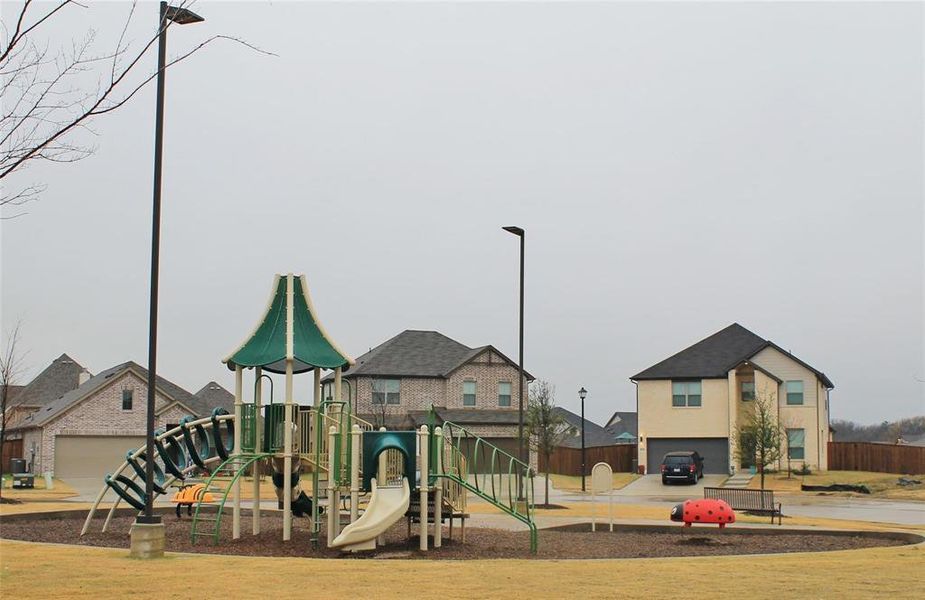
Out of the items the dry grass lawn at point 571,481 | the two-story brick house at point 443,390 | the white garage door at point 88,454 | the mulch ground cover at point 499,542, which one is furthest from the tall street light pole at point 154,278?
the two-story brick house at point 443,390

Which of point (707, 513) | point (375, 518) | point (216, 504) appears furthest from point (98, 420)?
point (375, 518)

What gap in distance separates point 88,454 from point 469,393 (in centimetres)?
2189

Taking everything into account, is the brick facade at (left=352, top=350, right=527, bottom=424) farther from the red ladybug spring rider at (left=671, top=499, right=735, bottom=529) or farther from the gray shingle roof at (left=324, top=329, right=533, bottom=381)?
the red ladybug spring rider at (left=671, top=499, right=735, bottom=529)

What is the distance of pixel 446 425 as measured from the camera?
68.6 ft

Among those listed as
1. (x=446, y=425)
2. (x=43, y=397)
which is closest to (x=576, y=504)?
(x=446, y=425)

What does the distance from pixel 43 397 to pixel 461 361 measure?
30725 mm

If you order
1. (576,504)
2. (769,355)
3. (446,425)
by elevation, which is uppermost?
(769,355)

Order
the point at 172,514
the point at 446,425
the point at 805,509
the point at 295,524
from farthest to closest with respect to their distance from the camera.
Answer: the point at 805,509
the point at 172,514
the point at 295,524
the point at 446,425

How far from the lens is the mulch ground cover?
19.0m

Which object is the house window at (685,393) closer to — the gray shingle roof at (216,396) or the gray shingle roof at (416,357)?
the gray shingle roof at (416,357)

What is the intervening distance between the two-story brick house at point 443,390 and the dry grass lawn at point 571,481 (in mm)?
3216

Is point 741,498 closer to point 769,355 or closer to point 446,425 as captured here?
point 446,425

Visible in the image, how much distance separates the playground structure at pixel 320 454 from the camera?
19344 mm

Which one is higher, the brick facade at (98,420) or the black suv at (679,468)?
the brick facade at (98,420)
